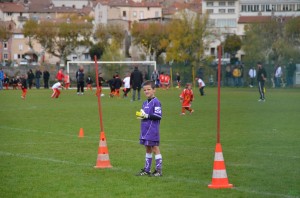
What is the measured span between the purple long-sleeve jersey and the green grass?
26.0 inches

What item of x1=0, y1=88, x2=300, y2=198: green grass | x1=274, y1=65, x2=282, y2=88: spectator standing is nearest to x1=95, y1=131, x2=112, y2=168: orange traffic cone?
x1=0, y1=88, x2=300, y2=198: green grass

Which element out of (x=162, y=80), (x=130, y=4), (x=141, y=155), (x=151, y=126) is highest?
(x=130, y=4)

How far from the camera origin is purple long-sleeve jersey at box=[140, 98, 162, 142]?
15656mm

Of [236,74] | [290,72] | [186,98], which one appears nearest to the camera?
[186,98]

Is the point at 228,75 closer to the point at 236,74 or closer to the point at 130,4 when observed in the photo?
the point at 236,74

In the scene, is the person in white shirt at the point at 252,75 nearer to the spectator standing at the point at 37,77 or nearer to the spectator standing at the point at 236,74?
the spectator standing at the point at 236,74

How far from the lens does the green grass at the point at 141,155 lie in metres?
14.3

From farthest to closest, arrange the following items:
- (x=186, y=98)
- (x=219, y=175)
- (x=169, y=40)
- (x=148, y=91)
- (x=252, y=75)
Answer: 1. (x=169, y=40)
2. (x=252, y=75)
3. (x=186, y=98)
4. (x=148, y=91)
5. (x=219, y=175)

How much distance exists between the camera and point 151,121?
51.6ft

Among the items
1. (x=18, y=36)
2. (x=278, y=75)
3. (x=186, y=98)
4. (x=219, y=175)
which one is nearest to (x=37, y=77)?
(x=278, y=75)

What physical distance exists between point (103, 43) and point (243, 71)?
64.0 metres

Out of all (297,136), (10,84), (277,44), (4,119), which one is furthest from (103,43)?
(297,136)

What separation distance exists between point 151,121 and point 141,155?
3.56 m

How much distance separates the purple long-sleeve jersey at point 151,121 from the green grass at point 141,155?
0.66 meters
